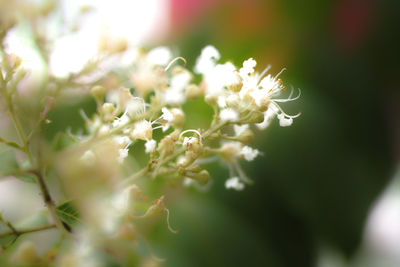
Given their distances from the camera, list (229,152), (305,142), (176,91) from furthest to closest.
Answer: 1. (305,142)
2. (229,152)
3. (176,91)

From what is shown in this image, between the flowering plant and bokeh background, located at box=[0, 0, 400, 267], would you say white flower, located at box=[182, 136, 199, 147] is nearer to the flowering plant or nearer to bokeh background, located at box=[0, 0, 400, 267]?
the flowering plant

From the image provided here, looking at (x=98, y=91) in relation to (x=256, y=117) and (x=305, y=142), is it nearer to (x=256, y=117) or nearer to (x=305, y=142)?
(x=256, y=117)

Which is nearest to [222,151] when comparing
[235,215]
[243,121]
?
[243,121]

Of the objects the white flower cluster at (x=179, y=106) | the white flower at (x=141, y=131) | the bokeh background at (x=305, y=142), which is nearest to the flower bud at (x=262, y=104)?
the white flower cluster at (x=179, y=106)

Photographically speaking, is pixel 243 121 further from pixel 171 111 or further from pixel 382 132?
pixel 382 132

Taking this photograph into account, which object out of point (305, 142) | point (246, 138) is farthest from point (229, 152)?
point (305, 142)

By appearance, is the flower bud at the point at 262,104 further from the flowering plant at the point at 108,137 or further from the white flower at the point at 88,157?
the white flower at the point at 88,157

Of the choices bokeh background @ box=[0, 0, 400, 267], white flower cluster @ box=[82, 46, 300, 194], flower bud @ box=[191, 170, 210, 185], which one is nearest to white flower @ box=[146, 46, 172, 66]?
white flower cluster @ box=[82, 46, 300, 194]
